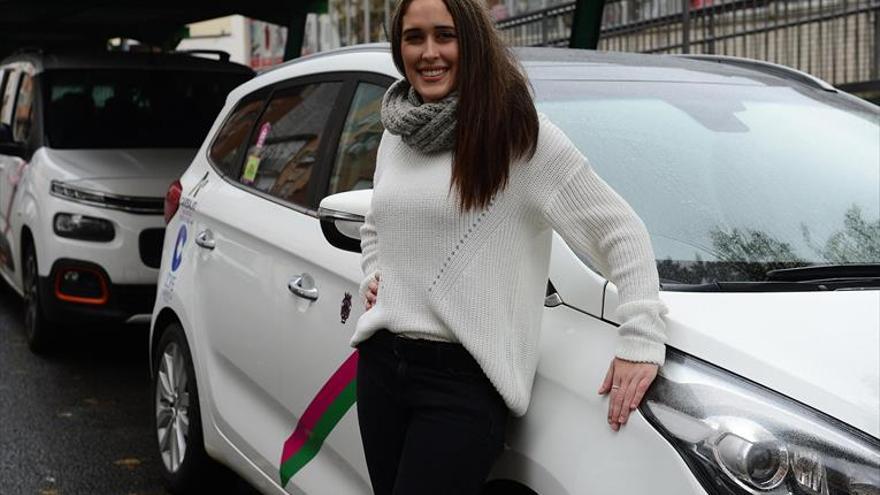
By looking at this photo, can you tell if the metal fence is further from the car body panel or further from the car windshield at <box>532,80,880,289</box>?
the car windshield at <box>532,80,880,289</box>

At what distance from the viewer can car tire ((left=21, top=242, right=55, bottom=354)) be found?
793 cm

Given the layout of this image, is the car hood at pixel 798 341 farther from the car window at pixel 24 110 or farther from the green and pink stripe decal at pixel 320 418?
the car window at pixel 24 110

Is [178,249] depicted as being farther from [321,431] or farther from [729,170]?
[729,170]

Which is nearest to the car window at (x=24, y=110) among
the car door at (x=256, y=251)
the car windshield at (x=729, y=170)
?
the car door at (x=256, y=251)

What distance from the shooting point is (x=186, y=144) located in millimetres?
8891

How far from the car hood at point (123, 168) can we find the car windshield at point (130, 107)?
0.21m

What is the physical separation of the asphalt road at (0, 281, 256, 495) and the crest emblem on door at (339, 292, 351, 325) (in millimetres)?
1689

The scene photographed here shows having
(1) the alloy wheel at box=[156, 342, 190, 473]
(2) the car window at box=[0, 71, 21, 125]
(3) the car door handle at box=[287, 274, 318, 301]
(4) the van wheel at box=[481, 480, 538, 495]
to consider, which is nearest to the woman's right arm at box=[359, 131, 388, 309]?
(4) the van wheel at box=[481, 480, 538, 495]

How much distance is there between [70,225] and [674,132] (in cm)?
502

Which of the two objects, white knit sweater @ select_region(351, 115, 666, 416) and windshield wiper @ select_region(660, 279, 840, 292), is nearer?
white knit sweater @ select_region(351, 115, 666, 416)

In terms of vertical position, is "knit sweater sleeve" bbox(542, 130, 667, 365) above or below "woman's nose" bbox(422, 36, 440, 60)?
below

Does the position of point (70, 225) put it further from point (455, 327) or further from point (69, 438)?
point (455, 327)

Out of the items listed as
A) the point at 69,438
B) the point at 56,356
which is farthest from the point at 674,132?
the point at 56,356

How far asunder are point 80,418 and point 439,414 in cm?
416
